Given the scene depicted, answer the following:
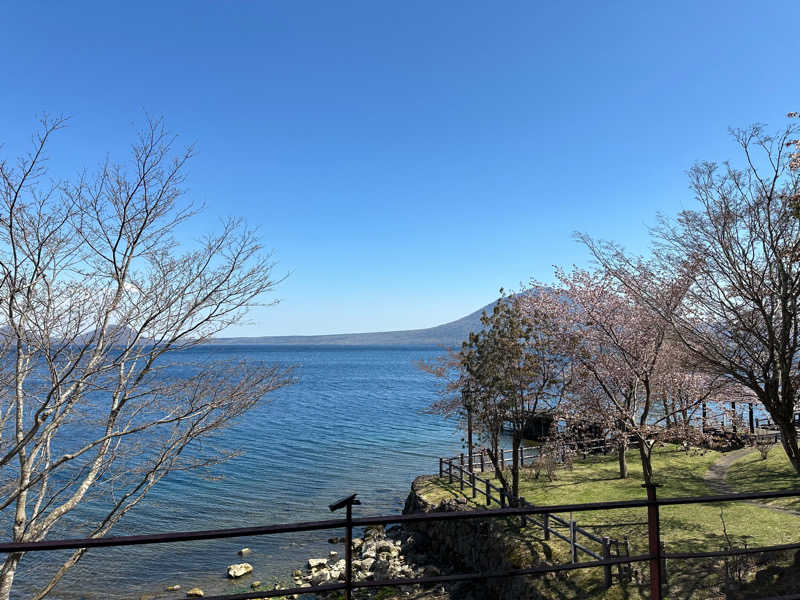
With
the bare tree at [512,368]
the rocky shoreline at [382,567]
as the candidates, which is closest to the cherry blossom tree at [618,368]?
the bare tree at [512,368]

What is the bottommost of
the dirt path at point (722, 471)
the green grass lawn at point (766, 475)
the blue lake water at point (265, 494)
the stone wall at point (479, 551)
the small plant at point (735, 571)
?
the blue lake water at point (265, 494)

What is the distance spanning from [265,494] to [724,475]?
18.3 m

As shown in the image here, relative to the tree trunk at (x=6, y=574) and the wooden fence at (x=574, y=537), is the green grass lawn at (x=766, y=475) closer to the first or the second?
the wooden fence at (x=574, y=537)

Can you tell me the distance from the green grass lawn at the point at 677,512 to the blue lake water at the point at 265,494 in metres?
5.68

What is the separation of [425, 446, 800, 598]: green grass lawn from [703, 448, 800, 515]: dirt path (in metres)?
0.23

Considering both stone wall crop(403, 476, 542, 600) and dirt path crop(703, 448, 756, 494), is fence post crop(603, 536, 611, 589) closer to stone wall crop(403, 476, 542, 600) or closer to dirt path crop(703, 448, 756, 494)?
stone wall crop(403, 476, 542, 600)

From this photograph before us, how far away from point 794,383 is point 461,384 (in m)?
9.28

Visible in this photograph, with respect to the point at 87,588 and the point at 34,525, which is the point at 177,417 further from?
the point at 87,588

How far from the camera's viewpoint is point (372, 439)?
3569cm

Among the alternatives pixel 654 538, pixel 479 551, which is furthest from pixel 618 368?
pixel 654 538

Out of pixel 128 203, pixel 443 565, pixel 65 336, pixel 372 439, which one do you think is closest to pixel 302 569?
pixel 443 565

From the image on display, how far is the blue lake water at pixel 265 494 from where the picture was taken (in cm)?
1570

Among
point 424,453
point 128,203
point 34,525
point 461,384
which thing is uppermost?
point 128,203

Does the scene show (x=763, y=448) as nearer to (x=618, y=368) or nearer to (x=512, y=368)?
(x=618, y=368)
